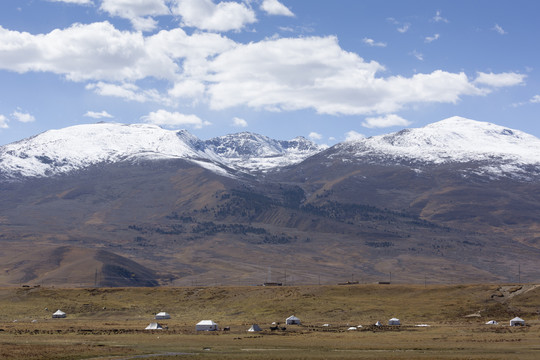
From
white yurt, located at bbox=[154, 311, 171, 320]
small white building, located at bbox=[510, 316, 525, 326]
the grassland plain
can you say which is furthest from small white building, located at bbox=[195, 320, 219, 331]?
small white building, located at bbox=[510, 316, 525, 326]

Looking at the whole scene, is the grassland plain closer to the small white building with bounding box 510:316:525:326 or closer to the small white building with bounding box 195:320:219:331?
the small white building with bounding box 510:316:525:326

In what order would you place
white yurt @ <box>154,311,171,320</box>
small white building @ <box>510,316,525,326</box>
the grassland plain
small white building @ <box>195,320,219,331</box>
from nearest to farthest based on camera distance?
the grassland plain, small white building @ <box>195,320,219,331</box>, small white building @ <box>510,316,525,326</box>, white yurt @ <box>154,311,171,320</box>

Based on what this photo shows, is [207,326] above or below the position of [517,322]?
below

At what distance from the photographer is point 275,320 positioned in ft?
467

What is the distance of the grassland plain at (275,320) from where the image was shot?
81438 mm

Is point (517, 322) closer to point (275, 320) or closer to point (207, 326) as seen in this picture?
point (275, 320)

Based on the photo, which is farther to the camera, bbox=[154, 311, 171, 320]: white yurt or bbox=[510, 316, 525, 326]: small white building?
bbox=[154, 311, 171, 320]: white yurt

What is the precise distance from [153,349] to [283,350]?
51.2ft

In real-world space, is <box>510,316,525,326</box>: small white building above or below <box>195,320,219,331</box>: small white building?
above

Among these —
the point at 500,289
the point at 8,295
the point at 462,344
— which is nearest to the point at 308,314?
the point at 500,289

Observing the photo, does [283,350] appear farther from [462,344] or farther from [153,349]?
[462,344]

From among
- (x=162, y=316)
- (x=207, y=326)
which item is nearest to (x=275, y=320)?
(x=162, y=316)

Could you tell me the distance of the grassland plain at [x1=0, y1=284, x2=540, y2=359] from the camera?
81.4m

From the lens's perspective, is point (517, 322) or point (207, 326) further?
point (517, 322)
